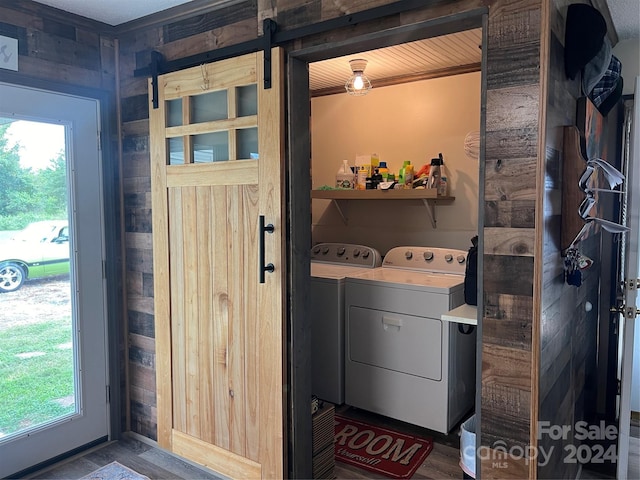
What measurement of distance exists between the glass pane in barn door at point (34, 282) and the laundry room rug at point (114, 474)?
36 cm

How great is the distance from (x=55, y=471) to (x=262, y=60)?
91.8 inches

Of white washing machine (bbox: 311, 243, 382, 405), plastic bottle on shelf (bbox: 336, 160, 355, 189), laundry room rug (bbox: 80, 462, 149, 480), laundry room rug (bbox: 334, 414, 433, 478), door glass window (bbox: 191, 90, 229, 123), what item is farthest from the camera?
plastic bottle on shelf (bbox: 336, 160, 355, 189)

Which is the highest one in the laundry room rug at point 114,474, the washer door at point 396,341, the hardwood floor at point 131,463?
the washer door at point 396,341

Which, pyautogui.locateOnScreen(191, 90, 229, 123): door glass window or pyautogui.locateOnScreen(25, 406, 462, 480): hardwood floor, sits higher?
pyautogui.locateOnScreen(191, 90, 229, 123): door glass window

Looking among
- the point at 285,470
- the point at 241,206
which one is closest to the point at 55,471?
the point at 285,470

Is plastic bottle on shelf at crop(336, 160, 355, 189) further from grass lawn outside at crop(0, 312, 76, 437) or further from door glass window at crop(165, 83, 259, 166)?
grass lawn outside at crop(0, 312, 76, 437)

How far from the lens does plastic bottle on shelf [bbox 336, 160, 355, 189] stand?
12.5 ft

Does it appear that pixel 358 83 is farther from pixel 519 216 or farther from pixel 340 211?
pixel 519 216

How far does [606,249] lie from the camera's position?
269 centimetres

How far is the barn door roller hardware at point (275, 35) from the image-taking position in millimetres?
1712

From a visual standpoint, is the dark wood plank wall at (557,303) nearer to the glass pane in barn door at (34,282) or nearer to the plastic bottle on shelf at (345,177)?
the plastic bottle on shelf at (345,177)

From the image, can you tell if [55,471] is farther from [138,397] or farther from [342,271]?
[342,271]

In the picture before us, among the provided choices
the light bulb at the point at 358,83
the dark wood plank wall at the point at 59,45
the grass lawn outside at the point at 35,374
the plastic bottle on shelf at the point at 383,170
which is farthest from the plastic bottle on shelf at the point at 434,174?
the grass lawn outside at the point at 35,374

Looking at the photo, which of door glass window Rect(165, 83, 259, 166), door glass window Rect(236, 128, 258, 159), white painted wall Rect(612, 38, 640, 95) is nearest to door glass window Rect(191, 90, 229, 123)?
door glass window Rect(165, 83, 259, 166)
